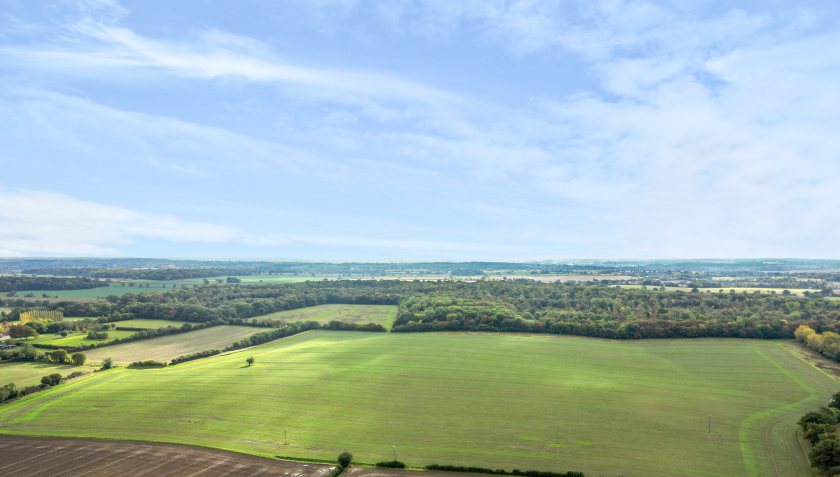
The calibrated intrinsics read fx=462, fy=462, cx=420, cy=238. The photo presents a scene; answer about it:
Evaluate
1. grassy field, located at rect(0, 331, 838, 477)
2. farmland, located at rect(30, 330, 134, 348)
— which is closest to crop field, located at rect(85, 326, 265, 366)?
farmland, located at rect(30, 330, 134, 348)

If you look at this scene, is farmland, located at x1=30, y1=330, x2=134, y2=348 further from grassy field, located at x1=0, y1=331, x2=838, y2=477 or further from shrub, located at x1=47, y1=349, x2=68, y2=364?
grassy field, located at x1=0, y1=331, x2=838, y2=477

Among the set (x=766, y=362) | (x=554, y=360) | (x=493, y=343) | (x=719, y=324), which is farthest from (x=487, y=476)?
(x=719, y=324)

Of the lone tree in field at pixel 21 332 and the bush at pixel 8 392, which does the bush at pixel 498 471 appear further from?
the lone tree in field at pixel 21 332

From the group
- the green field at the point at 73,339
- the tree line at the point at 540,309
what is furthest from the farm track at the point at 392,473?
the green field at the point at 73,339

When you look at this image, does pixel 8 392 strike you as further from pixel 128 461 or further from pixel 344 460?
pixel 344 460

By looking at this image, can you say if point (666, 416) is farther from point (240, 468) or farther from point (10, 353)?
point (10, 353)

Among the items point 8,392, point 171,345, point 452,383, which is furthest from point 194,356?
point 452,383

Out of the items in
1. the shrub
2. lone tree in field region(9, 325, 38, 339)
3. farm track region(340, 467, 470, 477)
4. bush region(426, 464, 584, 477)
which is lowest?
farm track region(340, 467, 470, 477)
